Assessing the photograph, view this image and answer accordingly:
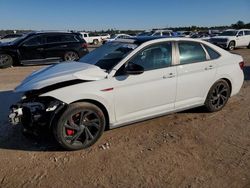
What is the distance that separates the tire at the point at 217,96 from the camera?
19.1ft

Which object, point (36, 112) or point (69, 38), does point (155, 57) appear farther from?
point (69, 38)

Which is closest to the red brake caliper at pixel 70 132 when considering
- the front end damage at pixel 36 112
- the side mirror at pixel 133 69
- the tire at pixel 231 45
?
the front end damage at pixel 36 112

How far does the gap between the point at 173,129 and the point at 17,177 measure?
8.83 ft

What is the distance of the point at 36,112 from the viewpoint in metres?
4.20

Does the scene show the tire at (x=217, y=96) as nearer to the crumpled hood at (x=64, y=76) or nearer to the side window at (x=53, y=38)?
the crumpled hood at (x=64, y=76)

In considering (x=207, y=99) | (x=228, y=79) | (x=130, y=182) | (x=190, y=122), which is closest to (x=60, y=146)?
(x=130, y=182)

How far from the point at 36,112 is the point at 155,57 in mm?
2188

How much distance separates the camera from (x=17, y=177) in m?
3.68

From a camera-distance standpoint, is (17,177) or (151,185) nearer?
(151,185)

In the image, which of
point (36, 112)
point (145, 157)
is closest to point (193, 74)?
point (145, 157)

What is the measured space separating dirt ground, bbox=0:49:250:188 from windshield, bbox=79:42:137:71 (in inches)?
47.1

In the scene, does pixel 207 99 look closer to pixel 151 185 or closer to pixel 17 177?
pixel 151 185

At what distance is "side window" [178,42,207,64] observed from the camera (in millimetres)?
5352

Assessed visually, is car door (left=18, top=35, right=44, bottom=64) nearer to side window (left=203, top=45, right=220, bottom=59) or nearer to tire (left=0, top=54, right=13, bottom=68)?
tire (left=0, top=54, right=13, bottom=68)
